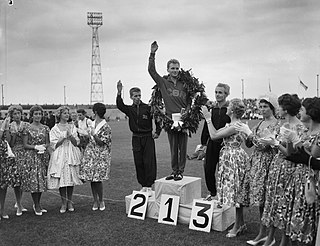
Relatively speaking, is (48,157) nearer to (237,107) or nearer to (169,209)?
(169,209)

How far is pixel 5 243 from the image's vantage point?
5.09m

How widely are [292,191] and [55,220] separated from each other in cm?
396

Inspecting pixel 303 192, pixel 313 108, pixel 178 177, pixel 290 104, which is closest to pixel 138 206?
pixel 178 177

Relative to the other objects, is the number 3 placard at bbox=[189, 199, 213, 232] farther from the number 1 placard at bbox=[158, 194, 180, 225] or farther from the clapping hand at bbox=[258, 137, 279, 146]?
the clapping hand at bbox=[258, 137, 279, 146]

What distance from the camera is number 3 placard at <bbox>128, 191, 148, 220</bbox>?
6152 millimetres

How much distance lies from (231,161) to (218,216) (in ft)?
3.25

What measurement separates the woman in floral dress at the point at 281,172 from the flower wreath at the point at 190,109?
5.47ft

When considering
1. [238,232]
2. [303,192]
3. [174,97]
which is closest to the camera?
[303,192]

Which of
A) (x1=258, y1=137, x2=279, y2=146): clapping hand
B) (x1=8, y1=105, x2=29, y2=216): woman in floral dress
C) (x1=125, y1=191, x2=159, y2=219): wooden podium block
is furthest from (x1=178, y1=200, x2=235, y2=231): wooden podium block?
(x1=8, y1=105, x2=29, y2=216): woman in floral dress

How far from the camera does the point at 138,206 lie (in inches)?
245

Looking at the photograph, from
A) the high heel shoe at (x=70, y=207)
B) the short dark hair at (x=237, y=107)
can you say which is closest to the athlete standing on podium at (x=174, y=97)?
the short dark hair at (x=237, y=107)

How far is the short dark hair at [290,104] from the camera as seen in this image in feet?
14.2

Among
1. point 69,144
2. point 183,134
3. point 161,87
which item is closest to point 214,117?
point 183,134

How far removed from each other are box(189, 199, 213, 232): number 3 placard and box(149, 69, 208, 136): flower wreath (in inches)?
48.4
